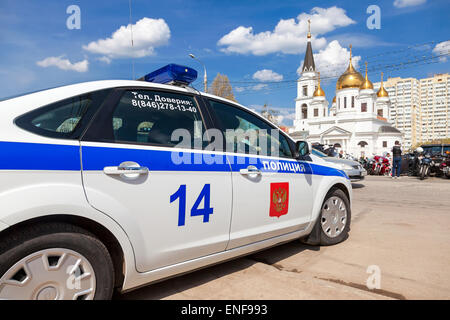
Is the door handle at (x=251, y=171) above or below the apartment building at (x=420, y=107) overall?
below

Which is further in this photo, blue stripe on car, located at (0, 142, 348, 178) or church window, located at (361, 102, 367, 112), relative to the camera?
church window, located at (361, 102, 367, 112)

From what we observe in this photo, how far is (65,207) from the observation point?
1.62 metres

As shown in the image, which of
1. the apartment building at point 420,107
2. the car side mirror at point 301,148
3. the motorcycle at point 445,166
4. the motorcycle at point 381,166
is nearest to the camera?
the car side mirror at point 301,148

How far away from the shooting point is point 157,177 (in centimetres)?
200

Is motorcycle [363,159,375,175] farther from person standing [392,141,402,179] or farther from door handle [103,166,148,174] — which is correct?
door handle [103,166,148,174]

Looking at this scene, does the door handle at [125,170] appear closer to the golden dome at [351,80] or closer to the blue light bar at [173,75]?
the blue light bar at [173,75]

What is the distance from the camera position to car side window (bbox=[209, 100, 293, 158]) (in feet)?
8.82

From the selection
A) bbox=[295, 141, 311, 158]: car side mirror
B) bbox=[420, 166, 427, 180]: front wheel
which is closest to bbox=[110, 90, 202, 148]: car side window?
bbox=[295, 141, 311, 158]: car side mirror

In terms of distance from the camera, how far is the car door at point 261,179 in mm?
2531

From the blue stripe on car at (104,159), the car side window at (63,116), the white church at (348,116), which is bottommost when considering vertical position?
the blue stripe on car at (104,159)

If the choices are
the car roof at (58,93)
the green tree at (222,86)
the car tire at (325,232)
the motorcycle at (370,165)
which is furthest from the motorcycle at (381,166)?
the green tree at (222,86)
